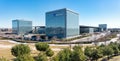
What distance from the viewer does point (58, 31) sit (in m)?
96.4

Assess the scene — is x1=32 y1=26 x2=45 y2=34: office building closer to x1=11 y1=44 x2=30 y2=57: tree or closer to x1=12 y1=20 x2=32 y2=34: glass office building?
x1=12 y1=20 x2=32 y2=34: glass office building

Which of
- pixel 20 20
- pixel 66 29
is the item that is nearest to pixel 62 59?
pixel 66 29

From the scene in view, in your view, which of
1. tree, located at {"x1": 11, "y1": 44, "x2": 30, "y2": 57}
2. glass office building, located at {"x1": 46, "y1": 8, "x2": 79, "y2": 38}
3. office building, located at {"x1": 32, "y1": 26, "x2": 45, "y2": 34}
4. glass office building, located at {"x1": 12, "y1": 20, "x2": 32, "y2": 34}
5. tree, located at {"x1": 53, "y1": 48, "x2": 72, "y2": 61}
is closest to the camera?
tree, located at {"x1": 53, "y1": 48, "x2": 72, "y2": 61}

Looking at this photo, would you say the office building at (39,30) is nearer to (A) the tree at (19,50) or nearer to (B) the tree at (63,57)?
(A) the tree at (19,50)

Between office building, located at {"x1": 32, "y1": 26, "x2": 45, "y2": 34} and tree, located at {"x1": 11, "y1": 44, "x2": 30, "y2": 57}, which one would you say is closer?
tree, located at {"x1": 11, "y1": 44, "x2": 30, "y2": 57}

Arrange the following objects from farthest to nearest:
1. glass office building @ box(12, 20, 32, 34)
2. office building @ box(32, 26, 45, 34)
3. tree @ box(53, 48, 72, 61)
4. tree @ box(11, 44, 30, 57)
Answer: glass office building @ box(12, 20, 32, 34) < office building @ box(32, 26, 45, 34) < tree @ box(11, 44, 30, 57) < tree @ box(53, 48, 72, 61)

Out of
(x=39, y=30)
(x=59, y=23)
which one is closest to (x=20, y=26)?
(x=39, y=30)

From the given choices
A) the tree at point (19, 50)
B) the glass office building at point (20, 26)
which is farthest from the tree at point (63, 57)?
the glass office building at point (20, 26)

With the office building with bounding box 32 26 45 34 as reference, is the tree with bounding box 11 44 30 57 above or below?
below

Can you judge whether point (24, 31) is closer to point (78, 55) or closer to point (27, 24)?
point (27, 24)

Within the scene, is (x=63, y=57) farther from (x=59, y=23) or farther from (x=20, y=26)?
(x=20, y=26)

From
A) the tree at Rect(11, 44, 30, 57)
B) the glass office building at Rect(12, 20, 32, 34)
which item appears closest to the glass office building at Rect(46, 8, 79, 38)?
the tree at Rect(11, 44, 30, 57)

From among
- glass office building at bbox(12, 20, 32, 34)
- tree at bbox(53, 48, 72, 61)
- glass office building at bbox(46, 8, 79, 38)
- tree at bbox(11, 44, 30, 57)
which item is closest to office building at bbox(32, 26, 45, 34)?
glass office building at bbox(12, 20, 32, 34)

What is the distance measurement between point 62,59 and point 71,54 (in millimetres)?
3126
